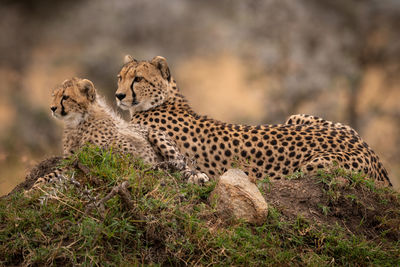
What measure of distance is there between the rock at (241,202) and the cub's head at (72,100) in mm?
1493

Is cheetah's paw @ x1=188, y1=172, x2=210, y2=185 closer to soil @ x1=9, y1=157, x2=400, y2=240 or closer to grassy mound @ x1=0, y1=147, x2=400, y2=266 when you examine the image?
→ grassy mound @ x1=0, y1=147, x2=400, y2=266

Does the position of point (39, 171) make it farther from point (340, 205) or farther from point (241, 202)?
point (340, 205)

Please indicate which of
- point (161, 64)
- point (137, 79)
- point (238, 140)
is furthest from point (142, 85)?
point (238, 140)

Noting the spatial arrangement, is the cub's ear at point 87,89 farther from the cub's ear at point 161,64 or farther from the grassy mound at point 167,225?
the cub's ear at point 161,64

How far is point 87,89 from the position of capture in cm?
473

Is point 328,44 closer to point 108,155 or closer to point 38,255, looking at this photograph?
point 108,155

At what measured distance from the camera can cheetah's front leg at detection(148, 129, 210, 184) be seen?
14.8 feet

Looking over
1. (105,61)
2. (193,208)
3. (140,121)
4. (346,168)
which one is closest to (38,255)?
(193,208)

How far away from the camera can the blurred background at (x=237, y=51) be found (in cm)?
1182

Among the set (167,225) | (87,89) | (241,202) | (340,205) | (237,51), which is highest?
(237,51)

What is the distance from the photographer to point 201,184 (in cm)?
436

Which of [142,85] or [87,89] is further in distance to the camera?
[142,85]

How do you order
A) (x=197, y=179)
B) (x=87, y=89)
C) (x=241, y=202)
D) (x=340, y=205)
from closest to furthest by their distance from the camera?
(x=241, y=202), (x=340, y=205), (x=197, y=179), (x=87, y=89)

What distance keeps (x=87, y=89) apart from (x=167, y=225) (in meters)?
1.67
